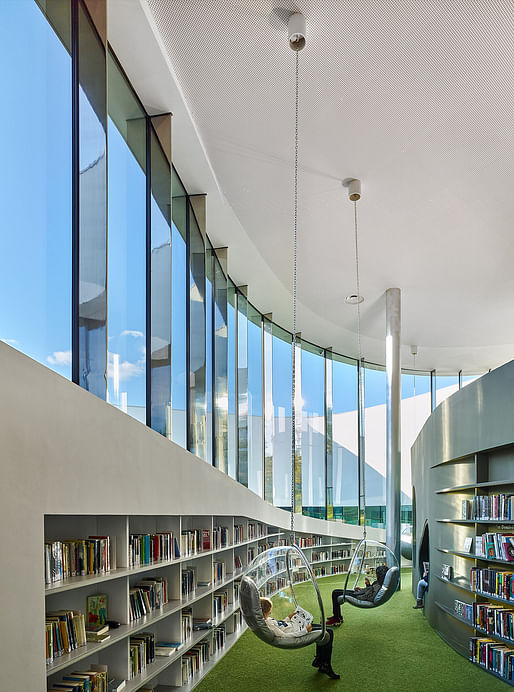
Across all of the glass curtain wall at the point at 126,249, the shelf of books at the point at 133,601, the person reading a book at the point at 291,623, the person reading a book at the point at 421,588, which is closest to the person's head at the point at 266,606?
the person reading a book at the point at 291,623

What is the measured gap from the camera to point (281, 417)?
1349 centimetres

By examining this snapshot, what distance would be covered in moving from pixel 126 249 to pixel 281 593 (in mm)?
3095

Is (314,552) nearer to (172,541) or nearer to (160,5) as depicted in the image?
(172,541)

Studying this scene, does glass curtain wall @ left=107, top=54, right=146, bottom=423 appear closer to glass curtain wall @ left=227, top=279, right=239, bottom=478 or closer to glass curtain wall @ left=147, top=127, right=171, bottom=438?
glass curtain wall @ left=147, top=127, right=171, bottom=438

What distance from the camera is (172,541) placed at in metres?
5.44

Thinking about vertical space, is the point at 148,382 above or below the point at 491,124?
below

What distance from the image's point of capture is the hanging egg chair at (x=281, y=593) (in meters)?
4.32

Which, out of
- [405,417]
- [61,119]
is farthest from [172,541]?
[405,417]

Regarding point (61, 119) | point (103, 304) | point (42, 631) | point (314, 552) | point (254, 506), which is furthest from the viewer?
point (314, 552)

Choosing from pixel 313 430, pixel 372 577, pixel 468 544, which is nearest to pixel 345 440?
pixel 313 430

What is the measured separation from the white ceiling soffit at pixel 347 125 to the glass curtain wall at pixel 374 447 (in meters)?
7.34

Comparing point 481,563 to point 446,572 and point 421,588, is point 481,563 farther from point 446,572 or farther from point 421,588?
point 421,588

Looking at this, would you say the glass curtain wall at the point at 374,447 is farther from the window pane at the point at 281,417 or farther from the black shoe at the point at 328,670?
the black shoe at the point at 328,670

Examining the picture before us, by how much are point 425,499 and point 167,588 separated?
211 inches
